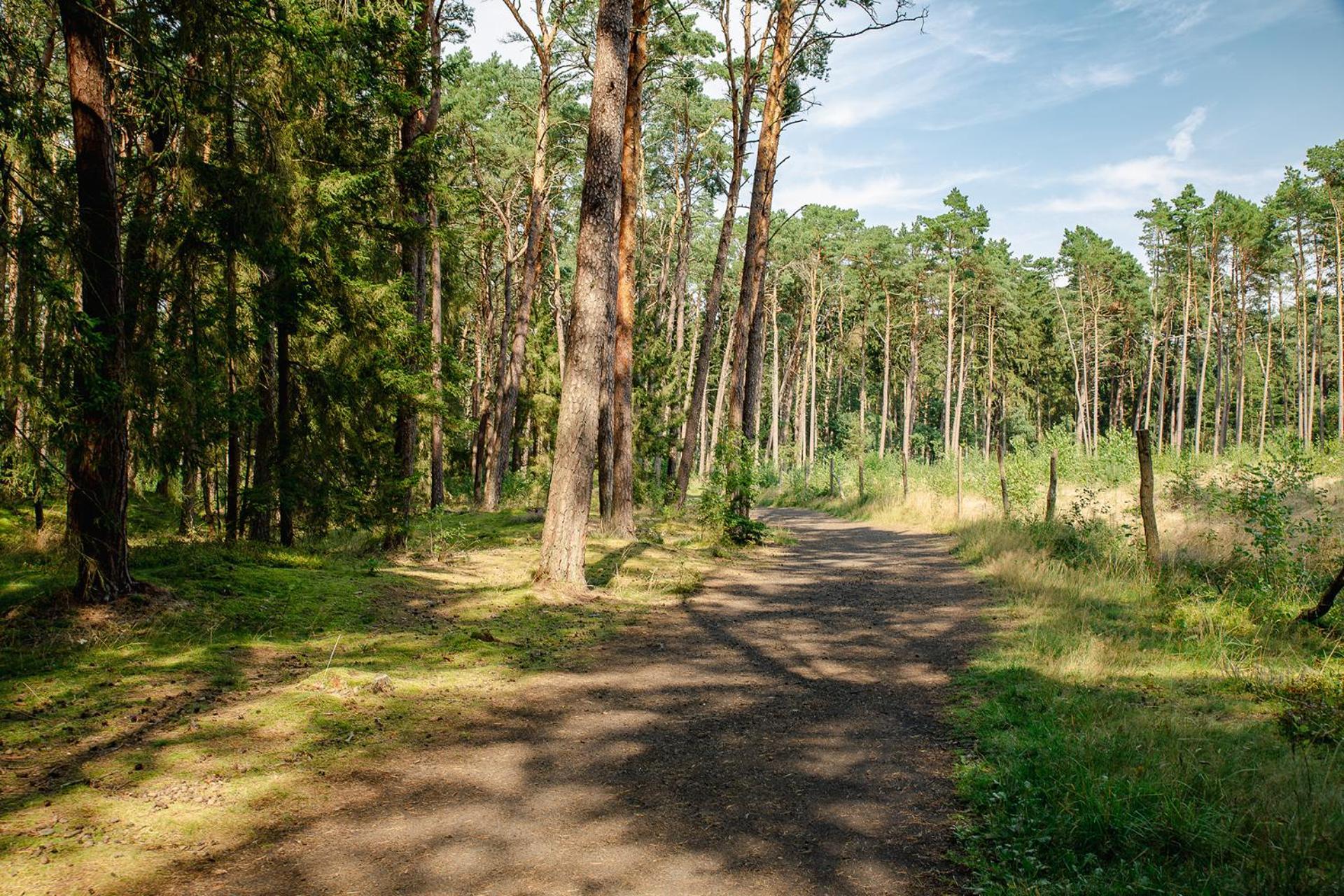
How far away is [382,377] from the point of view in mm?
10086

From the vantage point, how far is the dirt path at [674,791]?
3.25 metres

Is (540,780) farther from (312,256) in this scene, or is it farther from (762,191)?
(762,191)

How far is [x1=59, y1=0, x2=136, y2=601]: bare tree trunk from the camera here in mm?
5793

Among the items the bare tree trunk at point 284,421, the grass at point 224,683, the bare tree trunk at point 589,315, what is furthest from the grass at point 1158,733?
the bare tree trunk at point 284,421

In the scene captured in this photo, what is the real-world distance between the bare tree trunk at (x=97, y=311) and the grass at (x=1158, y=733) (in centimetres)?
650

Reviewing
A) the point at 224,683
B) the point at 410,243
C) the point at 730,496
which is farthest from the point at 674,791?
the point at 730,496

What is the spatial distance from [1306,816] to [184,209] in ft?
32.2

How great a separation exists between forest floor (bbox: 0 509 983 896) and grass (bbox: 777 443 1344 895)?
34 cm

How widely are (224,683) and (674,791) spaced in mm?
3433

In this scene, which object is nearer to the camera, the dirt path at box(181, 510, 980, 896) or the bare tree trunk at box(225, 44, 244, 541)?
the dirt path at box(181, 510, 980, 896)

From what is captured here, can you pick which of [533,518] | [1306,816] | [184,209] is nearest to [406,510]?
[184,209]

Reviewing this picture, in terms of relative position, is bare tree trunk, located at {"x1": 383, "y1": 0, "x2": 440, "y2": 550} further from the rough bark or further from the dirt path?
the rough bark

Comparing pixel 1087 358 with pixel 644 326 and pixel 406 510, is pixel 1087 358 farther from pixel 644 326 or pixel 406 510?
pixel 406 510

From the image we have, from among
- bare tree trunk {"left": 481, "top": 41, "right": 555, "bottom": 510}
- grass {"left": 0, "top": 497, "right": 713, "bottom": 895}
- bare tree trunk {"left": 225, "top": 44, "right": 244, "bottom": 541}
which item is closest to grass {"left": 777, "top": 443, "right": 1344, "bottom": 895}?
grass {"left": 0, "top": 497, "right": 713, "bottom": 895}
